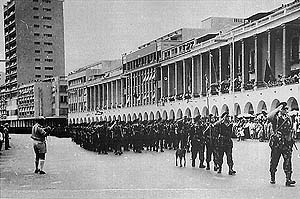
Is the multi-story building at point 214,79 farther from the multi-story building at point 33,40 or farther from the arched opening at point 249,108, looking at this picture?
the multi-story building at point 33,40

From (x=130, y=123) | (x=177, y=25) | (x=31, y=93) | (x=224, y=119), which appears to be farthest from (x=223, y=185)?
(x=130, y=123)

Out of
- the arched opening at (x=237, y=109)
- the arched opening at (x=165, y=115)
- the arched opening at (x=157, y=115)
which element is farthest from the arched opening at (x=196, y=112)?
the arched opening at (x=157, y=115)

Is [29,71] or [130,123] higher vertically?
[29,71]

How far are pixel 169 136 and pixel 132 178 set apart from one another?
2.11m

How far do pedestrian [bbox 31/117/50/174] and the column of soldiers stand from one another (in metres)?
1.73

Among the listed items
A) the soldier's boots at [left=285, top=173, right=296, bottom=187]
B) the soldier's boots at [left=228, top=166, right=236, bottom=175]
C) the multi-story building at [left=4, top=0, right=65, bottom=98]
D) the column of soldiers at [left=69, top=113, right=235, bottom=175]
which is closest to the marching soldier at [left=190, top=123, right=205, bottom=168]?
the column of soldiers at [left=69, top=113, right=235, bottom=175]

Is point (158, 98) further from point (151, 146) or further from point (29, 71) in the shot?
point (29, 71)

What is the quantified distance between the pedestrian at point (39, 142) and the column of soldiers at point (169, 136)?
1.73 meters

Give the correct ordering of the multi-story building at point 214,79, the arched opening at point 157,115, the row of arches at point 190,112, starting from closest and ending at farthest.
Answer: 1. the multi-story building at point 214,79
2. the row of arches at point 190,112
3. the arched opening at point 157,115

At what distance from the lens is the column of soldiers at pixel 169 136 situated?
20.8ft

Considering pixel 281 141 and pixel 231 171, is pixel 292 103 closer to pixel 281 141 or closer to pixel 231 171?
pixel 281 141

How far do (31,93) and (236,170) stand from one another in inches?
100

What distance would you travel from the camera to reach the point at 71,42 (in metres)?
5.68

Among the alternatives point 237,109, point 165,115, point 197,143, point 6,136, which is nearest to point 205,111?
point 237,109
